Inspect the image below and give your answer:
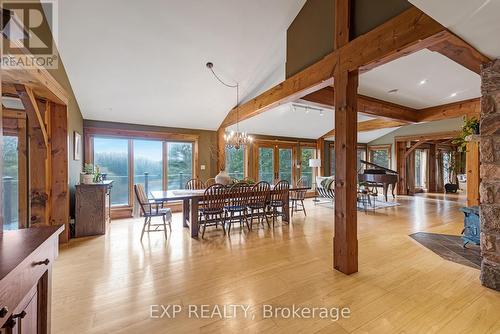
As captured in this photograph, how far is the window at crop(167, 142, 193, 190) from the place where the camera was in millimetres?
6191

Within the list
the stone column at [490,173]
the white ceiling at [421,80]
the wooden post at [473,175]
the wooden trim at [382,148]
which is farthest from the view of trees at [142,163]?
the wooden trim at [382,148]

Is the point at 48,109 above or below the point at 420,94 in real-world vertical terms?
below

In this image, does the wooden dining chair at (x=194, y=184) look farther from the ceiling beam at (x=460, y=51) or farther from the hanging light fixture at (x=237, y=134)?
the ceiling beam at (x=460, y=51)

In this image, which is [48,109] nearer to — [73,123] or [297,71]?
[73,123]

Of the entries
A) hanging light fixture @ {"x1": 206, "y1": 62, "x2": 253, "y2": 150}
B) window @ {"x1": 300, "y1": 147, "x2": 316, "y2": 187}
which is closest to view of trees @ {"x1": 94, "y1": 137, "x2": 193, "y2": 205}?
hanging light fixture @ {"x1": 206, "y1": 62, "x2": 253, "y2": 150}

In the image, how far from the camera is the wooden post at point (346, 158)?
258 cm

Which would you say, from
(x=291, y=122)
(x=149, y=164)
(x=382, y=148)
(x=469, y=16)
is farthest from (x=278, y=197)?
(x=382, y=148)

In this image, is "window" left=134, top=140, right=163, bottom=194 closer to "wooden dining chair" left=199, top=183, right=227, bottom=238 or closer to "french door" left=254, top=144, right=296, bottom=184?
"wooden dining chair" left=199, top=183, right=227, bottom=238

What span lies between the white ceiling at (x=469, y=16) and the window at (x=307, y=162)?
22.4 feet

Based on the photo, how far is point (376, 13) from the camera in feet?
7.81

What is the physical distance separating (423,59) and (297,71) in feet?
6.64

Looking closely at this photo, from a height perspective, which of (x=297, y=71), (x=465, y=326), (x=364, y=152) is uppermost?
(x=297, y=71)

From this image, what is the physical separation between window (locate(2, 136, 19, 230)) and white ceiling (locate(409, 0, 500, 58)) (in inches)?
201

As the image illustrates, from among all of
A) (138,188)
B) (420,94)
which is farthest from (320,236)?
(420,94)
